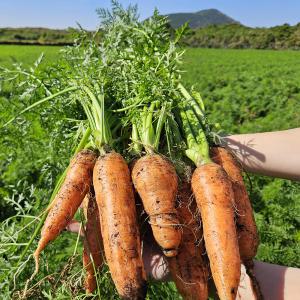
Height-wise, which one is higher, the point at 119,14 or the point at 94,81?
the point at 119,14

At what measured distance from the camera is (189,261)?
212 centimetres

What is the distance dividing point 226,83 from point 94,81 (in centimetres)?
1557

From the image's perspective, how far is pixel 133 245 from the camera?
79.8 inches

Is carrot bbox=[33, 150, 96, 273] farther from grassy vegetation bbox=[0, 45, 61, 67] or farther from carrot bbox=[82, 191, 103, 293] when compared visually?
grassy vegetation bbox=[0, 45, 61, 67]

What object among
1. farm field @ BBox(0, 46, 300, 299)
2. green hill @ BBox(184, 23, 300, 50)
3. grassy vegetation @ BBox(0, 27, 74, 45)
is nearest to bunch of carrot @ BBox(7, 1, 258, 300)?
farm field @ BBox(0, 46, 300, 299)

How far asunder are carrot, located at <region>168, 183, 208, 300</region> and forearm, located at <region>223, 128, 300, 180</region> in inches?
24.1

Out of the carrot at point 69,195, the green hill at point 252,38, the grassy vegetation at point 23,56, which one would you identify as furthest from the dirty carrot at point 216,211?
the green hill at point 252,38

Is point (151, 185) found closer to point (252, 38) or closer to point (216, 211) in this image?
point (216, 211)

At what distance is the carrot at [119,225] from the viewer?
1971mm

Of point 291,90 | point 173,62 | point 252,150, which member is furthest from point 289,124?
point 173,62

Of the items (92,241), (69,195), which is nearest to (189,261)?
(92,241)

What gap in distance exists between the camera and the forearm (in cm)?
265

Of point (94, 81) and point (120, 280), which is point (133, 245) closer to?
point (120, 280)

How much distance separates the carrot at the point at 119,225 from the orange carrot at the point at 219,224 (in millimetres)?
324
